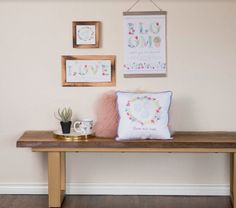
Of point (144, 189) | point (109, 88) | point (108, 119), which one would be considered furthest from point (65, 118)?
point (144, 189)

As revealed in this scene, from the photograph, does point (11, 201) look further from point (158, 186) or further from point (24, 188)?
point (158, 186)

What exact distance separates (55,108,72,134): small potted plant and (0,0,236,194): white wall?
6cm

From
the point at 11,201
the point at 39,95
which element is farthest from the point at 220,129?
the point at 11,201

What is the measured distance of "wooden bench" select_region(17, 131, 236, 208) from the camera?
3258 millimetres

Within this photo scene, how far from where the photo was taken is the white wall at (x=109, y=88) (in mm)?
3635

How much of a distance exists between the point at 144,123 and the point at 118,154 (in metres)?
0.56

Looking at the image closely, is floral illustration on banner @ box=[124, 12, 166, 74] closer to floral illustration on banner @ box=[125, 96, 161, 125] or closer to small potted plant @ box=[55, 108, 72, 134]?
floral illustration on banner @ box=[125, 96, 161, 125]

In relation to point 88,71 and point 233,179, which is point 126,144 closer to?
point 88,71

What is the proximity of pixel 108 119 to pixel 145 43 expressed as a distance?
29.0 inches

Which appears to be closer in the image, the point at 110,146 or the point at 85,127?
the point at 110,146

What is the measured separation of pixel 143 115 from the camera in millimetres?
3352

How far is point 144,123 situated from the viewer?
3.34m

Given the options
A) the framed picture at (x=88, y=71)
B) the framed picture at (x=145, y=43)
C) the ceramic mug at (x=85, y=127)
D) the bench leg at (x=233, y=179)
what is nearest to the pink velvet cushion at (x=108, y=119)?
the ceramic mug at (x=85, y=127)

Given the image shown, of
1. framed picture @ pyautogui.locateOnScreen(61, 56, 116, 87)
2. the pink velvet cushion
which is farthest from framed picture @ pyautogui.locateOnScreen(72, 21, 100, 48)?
the pink velvet cushion
